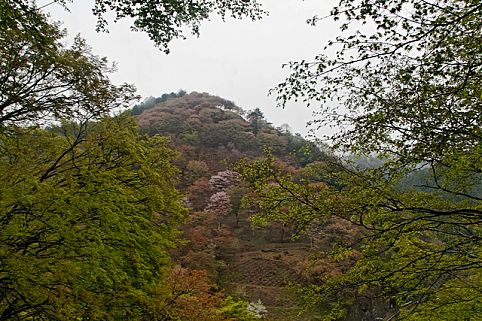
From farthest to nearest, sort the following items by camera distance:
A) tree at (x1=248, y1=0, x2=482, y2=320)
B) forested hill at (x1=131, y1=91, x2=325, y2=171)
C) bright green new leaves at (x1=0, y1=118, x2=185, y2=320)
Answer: forested hill at (x1=131, y1=91, x2=325, y2=171) < bright green new leaves at (x1=0, y1=118, x2=185, y2=320) < tree at (x1=248, y1=0, x2=482, y2=320)

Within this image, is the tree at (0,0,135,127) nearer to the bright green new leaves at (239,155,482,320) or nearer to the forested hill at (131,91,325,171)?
the bright green new leaves at (239,155,482,320)

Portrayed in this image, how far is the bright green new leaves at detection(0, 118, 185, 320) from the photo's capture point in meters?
4.41

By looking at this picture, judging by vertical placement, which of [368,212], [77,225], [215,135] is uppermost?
[215,135]

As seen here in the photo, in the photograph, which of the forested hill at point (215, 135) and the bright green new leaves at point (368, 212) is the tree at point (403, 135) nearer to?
the bright green new leaves at point (368, 212)

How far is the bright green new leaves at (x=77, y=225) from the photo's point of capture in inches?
174

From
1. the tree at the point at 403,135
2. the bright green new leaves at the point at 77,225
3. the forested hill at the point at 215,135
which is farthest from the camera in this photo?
the forested hill at the point at 215,135

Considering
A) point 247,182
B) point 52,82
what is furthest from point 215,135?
point 247,182

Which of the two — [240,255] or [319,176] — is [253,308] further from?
[319,176]

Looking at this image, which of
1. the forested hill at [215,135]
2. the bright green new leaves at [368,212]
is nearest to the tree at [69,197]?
the bright green new leaves at [368,212]

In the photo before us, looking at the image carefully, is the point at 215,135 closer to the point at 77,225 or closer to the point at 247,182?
the point at 77,225

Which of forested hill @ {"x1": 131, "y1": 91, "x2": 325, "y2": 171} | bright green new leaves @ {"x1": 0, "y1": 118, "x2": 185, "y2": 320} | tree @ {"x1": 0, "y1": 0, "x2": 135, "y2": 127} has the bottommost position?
bright green new leaves @ {"x1": 0, "y1": 118, "x2": 185, "y2": 320}

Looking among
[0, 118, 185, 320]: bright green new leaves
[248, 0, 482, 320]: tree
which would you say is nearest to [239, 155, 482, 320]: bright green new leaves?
[248, 0, 482, 320]: tree

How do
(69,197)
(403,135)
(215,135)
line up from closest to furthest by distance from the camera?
(403,135)
(69,197)
(215,135)

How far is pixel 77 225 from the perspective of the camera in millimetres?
5102
